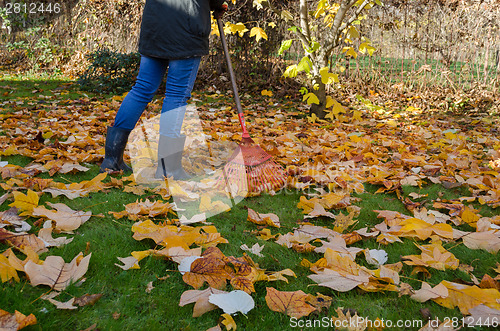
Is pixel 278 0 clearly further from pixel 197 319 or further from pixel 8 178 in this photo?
pixel 197 319

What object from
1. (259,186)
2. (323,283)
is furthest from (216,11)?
(323,283)

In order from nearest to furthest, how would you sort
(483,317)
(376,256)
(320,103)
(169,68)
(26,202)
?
(483,317)
(376,256)
(26,202)
(169,68)
(320,103)

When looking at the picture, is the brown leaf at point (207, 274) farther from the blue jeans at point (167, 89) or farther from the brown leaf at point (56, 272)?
the blue jeans at point (167, 89)

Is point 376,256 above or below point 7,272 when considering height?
below

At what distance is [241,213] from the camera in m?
1.95

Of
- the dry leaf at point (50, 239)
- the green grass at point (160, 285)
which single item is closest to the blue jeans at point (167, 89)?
the green grass at point (160, 285)

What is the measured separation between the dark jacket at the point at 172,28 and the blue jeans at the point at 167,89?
79 mm

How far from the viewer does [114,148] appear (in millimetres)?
2322

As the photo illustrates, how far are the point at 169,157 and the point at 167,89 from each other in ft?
1.44

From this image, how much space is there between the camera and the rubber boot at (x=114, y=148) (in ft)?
7.55

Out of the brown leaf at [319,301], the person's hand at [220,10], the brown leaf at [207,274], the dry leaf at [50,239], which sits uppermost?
the person's hand at [220,10]

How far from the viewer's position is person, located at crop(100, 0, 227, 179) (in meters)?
2.15

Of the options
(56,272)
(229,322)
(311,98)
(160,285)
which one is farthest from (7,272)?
(311,98)

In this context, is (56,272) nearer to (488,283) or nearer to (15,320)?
(15,320)
